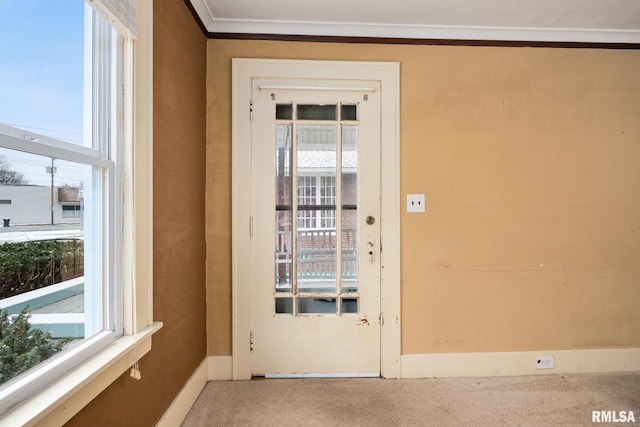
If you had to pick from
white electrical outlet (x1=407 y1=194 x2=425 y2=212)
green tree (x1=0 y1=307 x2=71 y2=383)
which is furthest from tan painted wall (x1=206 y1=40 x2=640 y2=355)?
green tree (x1=0 y1=307 x2=71 y2=383)

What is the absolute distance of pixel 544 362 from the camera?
2.34 m

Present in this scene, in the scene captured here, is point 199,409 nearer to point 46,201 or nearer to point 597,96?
point 46,201

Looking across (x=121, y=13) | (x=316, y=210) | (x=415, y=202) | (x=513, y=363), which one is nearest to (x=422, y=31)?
(x=415, y=202)

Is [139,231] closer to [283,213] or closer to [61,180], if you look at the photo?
[61,180]

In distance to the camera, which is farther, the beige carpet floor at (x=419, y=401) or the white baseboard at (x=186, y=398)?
the beige carpet floor at (x=419, y=401)

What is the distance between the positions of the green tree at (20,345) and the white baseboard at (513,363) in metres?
2.02

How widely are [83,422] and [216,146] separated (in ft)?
5.49

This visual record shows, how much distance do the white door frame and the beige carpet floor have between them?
0.68ft

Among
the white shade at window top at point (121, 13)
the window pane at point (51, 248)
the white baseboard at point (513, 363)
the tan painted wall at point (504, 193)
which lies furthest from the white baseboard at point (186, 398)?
the white shade at window top at point (121, 13)

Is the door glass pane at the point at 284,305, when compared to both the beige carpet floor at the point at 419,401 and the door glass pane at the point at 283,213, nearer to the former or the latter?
the door glass pane at the point at 283,213

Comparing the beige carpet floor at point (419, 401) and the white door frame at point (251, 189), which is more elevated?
the white door frame at point (251, 189)

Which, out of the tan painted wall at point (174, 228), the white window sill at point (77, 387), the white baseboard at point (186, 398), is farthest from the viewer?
the white baseboard at point (186, 398)

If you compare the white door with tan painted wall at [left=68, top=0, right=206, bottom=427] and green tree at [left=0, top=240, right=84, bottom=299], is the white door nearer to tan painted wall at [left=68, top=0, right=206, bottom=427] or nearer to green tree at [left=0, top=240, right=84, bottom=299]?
tan painted wall at [left=68, top=0, right=206, bottom=427]

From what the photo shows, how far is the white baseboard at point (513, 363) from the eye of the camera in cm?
230
